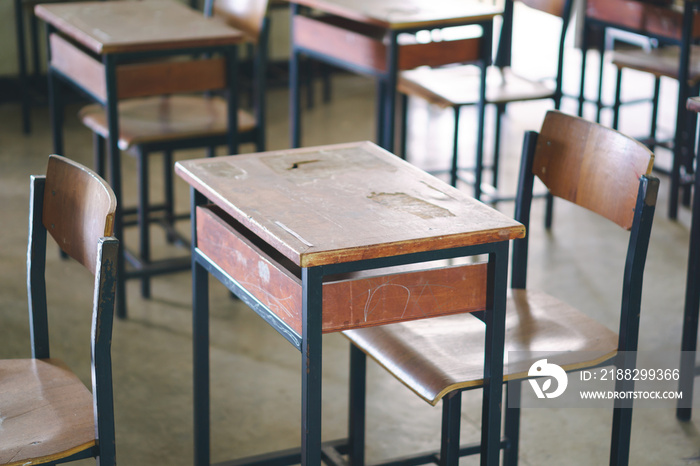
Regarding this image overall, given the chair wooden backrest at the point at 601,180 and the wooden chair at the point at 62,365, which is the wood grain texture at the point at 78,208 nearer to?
the wooden chair at the point at 62,365

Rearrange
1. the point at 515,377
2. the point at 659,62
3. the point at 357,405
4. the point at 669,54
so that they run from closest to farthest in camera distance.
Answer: the point at 515,377 → the point at 357,405 → the point at 659,62 → the point at 669,54

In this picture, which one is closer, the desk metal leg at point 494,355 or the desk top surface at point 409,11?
the desk metal leg at point 494,355

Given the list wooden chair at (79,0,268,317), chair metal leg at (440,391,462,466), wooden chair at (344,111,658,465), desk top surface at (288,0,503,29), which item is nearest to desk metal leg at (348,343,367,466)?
wooden chair at (344,111,658,465)

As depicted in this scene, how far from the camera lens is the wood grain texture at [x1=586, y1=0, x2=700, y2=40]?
→ 4.08 m

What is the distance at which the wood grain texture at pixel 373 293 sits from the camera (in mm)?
1641

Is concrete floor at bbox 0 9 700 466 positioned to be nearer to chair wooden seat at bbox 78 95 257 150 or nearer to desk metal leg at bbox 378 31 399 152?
chair wooden seat at bbox 78 95 257 150

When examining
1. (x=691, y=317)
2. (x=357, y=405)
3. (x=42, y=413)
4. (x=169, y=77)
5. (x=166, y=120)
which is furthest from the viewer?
(x=166, y=120)

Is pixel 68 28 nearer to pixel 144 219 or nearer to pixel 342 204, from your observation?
pixel 144 219

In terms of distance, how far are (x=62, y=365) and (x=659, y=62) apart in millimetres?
3125

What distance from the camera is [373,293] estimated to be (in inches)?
65.3

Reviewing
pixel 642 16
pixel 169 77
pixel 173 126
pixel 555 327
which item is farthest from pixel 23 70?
pixel 555 327

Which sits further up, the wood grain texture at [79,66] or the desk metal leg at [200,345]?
the wood grain texture at [79,66]

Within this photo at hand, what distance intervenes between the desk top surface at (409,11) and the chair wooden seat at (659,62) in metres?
0.86

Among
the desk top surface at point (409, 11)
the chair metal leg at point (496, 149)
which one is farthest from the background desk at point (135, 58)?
the chair metal leg at point (496, 149)
